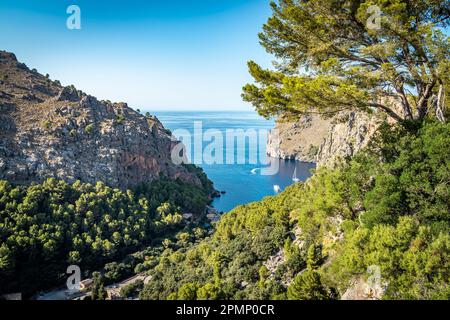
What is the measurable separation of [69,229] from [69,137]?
1977cm

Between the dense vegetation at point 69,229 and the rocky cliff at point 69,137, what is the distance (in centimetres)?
421

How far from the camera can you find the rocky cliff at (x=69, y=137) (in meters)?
45.2

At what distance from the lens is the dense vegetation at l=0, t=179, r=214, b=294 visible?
32438 mm

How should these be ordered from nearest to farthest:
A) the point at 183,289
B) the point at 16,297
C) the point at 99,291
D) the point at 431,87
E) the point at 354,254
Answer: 1. the point at 354,254
2. the point at 431,87
3. the point at 183,289
4. the point at 99,291
5. the point at 16,297

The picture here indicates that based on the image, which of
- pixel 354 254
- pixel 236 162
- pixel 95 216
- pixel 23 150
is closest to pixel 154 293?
pixel 354 254

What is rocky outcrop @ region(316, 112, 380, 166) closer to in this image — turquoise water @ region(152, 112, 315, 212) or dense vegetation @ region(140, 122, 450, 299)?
dense vegetation @ region(140, 122, 450, 299)

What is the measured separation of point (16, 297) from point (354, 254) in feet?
111

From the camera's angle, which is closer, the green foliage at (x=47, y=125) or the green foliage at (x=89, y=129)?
the green foliage at (x=47, y=125)

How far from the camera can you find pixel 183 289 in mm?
12133

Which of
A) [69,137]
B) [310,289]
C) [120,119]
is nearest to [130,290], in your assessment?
[310,289]

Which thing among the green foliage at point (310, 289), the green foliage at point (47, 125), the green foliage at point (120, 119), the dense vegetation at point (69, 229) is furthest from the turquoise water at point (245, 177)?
the green foliage at point (310, 289)

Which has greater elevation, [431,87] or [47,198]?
[431,87]

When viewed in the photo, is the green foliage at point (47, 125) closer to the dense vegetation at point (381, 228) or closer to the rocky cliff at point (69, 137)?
the rocky cliff at point (69, 137)
